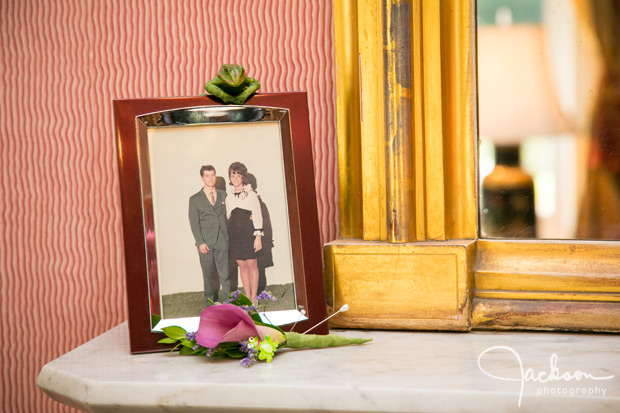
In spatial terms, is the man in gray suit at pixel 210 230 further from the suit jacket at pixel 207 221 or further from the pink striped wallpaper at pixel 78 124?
the pink striped wallpaper at pixel 78 124

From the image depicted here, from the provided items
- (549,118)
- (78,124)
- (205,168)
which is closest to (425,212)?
(549,118)

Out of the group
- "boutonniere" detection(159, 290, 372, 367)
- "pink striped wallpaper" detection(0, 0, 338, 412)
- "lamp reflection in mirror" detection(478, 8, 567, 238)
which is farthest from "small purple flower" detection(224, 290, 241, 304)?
"lamp reflection in mirror" detection(478, 8, 567, 238)

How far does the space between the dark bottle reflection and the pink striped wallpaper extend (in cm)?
26

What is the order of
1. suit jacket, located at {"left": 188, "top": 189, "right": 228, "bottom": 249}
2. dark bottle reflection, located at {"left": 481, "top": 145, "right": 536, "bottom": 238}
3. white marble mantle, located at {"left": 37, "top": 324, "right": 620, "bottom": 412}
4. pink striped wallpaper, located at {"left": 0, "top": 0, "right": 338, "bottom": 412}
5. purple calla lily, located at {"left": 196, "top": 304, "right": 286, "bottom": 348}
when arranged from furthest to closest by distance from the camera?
pink striped wallpaper, located at {"left": 0, "top": 0, "right": 338, "bottom": 412}
dark bottle reflection, located at {"left": 481, "top": 145, "right": 536, "bottom": 238}
suit jacket, located at {"left": 188, "top": 189, "right": 228, "bottom": 249}
purple calla lily, located at {"left": 196, "top": 304, "right": 286, "bottom": 348}
white marble mantle, located at {"left": 37, "top": 324, "right": 620, "bottom": 412}

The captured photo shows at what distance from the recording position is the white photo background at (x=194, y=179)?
2.57ft

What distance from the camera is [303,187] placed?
822mm

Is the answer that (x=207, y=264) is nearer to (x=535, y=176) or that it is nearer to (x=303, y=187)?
(x=303, y=187)

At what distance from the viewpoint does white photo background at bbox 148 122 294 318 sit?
2.57ft

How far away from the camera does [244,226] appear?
801 mm

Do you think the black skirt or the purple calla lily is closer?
the purple calla lily

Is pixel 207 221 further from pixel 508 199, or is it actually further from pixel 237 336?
pixel 508 199

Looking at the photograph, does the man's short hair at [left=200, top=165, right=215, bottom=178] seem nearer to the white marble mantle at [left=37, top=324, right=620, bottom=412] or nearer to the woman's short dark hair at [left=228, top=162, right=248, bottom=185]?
the woman's short dark hair at [left=228, top=162, right=248, bottom=185]

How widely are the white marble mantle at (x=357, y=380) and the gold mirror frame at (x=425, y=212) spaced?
0.21ft

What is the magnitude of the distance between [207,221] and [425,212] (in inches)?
13.1
